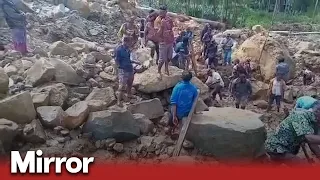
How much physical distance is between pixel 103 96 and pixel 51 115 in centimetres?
109

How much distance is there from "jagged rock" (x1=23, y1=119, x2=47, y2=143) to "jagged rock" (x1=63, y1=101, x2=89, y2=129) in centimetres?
42

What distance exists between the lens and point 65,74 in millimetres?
7457

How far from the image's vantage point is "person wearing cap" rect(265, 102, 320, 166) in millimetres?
4214

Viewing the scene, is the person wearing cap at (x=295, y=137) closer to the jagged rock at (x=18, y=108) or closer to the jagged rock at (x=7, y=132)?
the jagged rock at (x=7, y=132)

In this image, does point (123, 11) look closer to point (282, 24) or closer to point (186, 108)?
point (282, 24)

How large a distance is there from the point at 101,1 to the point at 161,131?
12124mm

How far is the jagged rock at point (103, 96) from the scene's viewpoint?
7.05m

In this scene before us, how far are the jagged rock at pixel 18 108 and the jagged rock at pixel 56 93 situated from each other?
1.91 feet

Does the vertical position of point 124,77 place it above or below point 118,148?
above

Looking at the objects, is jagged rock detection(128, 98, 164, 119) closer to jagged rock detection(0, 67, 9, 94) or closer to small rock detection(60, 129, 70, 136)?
small rock detection(60, 129, 70, 136)

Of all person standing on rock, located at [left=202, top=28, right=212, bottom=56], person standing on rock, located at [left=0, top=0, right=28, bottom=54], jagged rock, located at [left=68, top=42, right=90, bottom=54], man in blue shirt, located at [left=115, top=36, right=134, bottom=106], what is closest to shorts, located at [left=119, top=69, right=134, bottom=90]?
man in blue shirt, located at [left=115, top=36, right=134, bottom=106]

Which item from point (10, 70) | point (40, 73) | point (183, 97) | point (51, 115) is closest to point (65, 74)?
point (40, 73)

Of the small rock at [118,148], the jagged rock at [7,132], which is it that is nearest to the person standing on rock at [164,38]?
the small rock at [118,148]

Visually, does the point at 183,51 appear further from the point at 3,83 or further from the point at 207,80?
the point at 3,83
